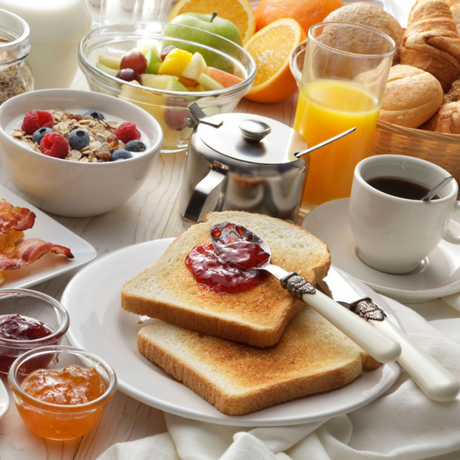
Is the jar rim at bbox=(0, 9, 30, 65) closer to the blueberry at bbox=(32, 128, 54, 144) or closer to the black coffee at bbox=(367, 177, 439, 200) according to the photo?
the blueberry at bbox=(32, 128, 54, 144)

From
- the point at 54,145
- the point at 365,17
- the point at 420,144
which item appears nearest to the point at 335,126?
the point at 420,144

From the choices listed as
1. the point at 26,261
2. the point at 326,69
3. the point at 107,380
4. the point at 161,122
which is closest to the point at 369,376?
the point at 107,380

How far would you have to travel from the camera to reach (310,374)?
0.90 metres

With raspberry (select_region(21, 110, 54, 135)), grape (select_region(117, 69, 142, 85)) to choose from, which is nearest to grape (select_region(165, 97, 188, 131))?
grape (select_region(117, 69, 142, 85))

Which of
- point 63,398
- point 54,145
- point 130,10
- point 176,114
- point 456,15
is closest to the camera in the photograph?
point 63,398

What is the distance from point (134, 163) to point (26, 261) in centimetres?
33

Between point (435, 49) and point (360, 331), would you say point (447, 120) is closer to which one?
point (435, 49)

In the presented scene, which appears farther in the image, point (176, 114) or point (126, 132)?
point (176, 114)

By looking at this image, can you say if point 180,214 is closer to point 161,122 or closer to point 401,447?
point 161,122

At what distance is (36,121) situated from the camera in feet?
4.37

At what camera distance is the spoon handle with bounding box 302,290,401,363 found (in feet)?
2.85

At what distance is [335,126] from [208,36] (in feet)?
2.16

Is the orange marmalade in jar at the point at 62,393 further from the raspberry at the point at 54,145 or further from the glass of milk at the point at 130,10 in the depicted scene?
the glass of milk at the point at 130,10

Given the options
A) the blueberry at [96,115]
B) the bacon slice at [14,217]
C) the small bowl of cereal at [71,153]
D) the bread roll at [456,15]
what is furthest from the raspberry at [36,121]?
the bread roll at [456,15]
